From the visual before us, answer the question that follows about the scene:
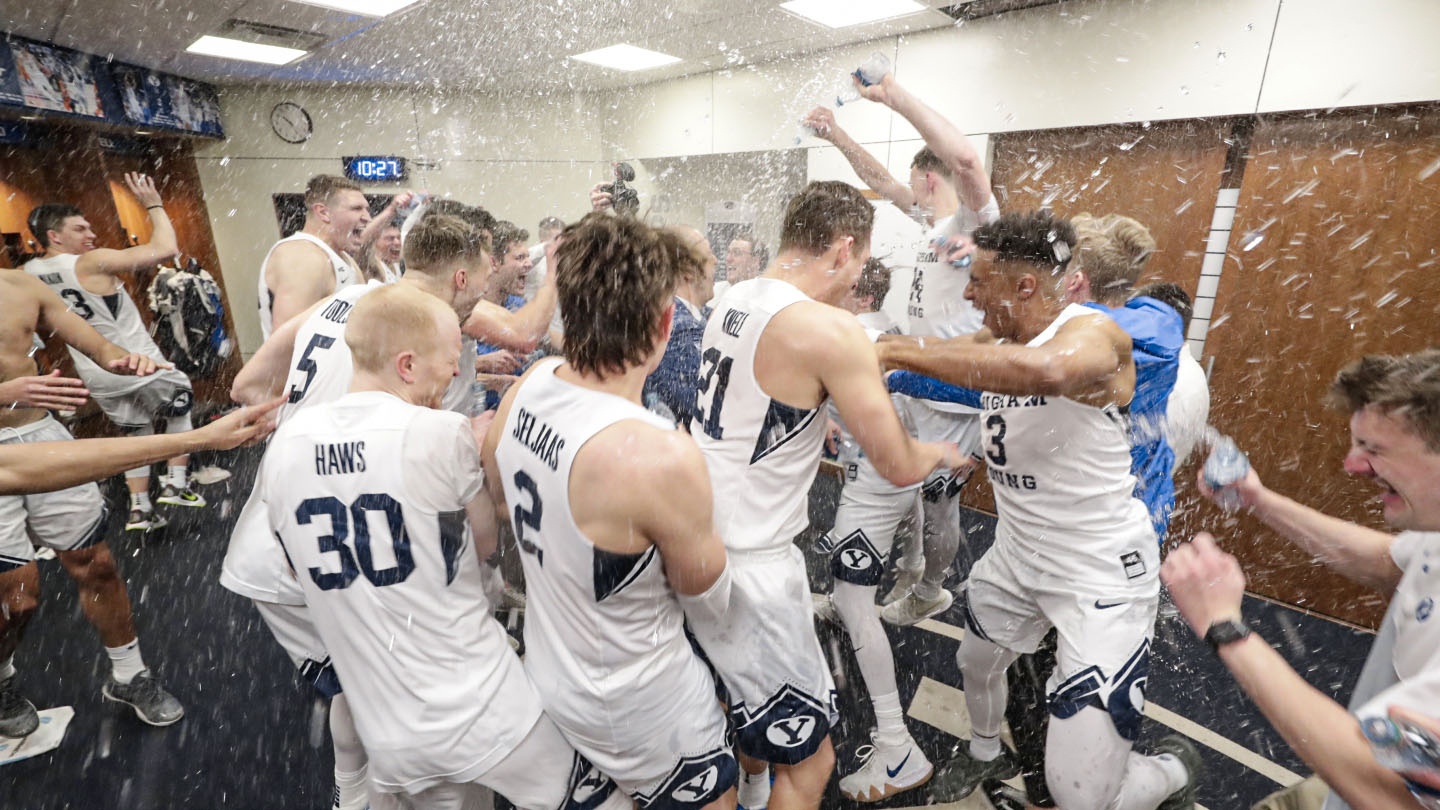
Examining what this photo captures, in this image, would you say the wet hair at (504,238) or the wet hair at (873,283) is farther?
the wet hair at (504,238)

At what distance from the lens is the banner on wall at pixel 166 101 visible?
5.89 metres

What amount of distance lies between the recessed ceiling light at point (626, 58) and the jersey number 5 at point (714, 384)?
13.4 feet

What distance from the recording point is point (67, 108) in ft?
17.2

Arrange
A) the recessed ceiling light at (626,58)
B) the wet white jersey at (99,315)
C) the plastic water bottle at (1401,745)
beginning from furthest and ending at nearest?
the recessed ceiling light at (626,58)
the wet white jersey at (99,315)
the plastic water bottle at (1401,745)

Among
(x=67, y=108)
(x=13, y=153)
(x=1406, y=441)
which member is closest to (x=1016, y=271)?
(x=1406, y=441)

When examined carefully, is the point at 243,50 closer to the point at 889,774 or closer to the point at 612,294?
the point at 612,294

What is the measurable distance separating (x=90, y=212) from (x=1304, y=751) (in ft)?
30.2

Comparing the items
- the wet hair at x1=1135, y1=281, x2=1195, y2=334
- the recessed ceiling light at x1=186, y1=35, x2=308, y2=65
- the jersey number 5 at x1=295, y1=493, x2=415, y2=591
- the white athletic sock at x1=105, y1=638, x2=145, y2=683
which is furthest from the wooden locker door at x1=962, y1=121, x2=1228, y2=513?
the recessed ceiling light at x1=186, y1=35, x2=308, y2=65

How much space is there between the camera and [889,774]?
7.14 ft

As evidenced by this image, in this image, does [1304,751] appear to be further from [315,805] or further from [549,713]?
[315,805]

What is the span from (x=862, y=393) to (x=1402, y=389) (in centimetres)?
90

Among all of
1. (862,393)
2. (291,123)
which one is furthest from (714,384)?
(291,123)

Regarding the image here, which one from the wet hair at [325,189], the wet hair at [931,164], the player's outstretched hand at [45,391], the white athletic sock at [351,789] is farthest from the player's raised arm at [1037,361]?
the wet hair at [325,189]

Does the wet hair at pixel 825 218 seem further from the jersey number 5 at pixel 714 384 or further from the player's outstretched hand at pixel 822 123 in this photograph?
the player's outstretched hand at pixel 822 123
